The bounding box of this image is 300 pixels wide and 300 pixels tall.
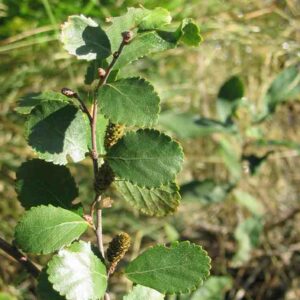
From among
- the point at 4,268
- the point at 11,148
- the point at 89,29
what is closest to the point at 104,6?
the point at 11,148

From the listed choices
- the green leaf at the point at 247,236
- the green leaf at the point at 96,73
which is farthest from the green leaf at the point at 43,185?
the green leaf at the point at 247,236

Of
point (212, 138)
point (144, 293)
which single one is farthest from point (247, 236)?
point (144, 293)

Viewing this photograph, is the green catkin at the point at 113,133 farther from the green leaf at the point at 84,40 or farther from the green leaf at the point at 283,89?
the green leaf at the point at 283,89

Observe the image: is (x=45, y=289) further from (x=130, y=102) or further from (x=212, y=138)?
(x=212, y=138)

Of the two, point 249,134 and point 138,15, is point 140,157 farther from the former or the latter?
point 249,134

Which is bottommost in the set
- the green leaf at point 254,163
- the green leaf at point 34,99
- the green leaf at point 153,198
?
the green leaf at point 254,163

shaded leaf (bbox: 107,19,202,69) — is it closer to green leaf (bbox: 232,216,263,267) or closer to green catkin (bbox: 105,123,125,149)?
green catkin (bbox: 105,123,125,149)

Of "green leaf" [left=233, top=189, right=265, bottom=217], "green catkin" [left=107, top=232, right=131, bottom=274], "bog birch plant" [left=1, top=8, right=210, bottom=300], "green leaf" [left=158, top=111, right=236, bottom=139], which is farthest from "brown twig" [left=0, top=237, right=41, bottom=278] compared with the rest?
"green leaf" [left=233, top=189, right=265, bottom=217]
